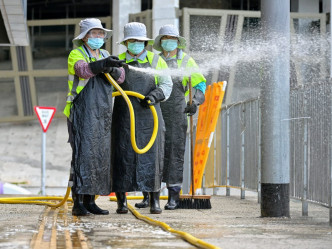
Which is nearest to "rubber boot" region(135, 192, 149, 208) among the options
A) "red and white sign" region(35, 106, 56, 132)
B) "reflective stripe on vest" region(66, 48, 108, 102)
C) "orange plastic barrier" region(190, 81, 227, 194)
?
"orange plastic barrier" region(190, 81, 227, 194)

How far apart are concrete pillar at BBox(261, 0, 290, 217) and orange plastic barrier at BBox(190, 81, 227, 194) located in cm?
296

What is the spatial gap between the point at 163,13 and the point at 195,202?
1543 centimetres

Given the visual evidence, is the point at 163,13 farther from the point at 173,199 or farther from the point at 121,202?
the point at 121,202

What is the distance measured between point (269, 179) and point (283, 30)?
1339 mm

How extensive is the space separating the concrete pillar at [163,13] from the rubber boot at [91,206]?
16146 millimetres

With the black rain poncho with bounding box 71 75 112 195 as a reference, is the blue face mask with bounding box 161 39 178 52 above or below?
above

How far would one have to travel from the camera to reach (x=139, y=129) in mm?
8922

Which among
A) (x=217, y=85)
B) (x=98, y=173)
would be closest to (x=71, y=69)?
(x=98, y=173)

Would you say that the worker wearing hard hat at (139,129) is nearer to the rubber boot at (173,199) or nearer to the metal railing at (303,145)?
the rubber boot at (173,199)

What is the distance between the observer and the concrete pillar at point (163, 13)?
80.9 feet

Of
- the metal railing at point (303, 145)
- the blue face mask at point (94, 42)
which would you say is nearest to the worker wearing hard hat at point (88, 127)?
the blue face mask at point (94, 42)

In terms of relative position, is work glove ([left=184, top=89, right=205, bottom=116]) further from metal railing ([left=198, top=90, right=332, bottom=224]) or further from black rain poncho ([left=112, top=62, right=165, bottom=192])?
metal railing ([left=198, top=90, right=332, bottom=224])

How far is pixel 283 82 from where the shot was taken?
8.25m

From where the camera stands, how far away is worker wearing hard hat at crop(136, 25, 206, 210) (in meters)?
9.92
